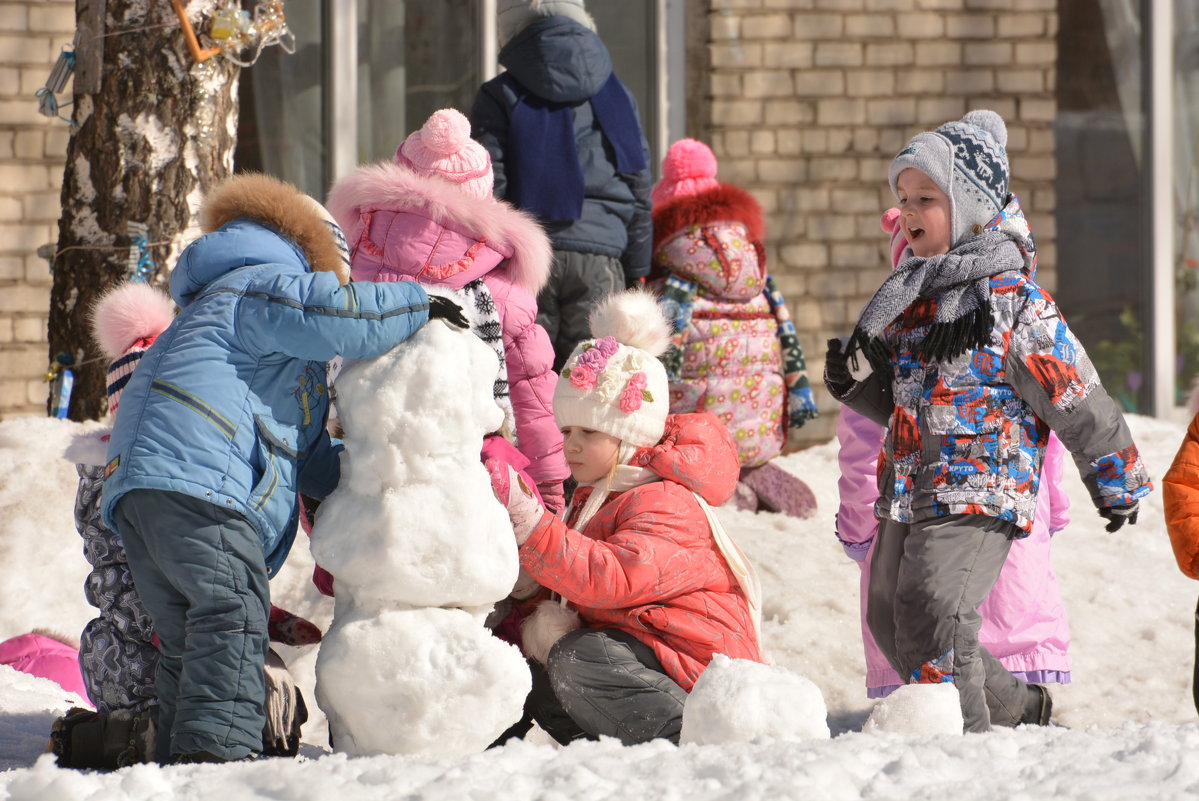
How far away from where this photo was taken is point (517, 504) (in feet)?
11.3

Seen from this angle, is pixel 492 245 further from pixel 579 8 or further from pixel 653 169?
pixel 653 169

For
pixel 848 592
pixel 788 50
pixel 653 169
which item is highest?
pixel 788 50

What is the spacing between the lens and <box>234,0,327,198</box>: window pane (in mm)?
8812

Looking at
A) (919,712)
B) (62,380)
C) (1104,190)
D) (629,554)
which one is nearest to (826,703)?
(629,554)

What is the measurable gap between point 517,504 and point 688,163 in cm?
390

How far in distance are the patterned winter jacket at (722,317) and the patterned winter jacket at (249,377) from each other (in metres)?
3.35

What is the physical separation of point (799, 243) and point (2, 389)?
Result: 4936 millimetres

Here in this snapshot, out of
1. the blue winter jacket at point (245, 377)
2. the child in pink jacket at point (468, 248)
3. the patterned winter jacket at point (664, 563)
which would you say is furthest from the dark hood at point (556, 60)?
the blue winter jacket at point (245, 377)

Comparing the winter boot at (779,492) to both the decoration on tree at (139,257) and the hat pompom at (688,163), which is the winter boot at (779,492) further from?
the decoration on tree at (139,257)

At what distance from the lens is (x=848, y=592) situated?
5809 mm

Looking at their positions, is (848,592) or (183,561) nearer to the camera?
(183,561)

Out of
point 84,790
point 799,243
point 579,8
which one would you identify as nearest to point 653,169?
point 799,243

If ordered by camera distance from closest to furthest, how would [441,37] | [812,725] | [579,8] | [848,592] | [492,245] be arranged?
[812,725] → [492,245] → [848,592] → [579,8] → [441,37]

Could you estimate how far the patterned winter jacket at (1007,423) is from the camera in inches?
143
